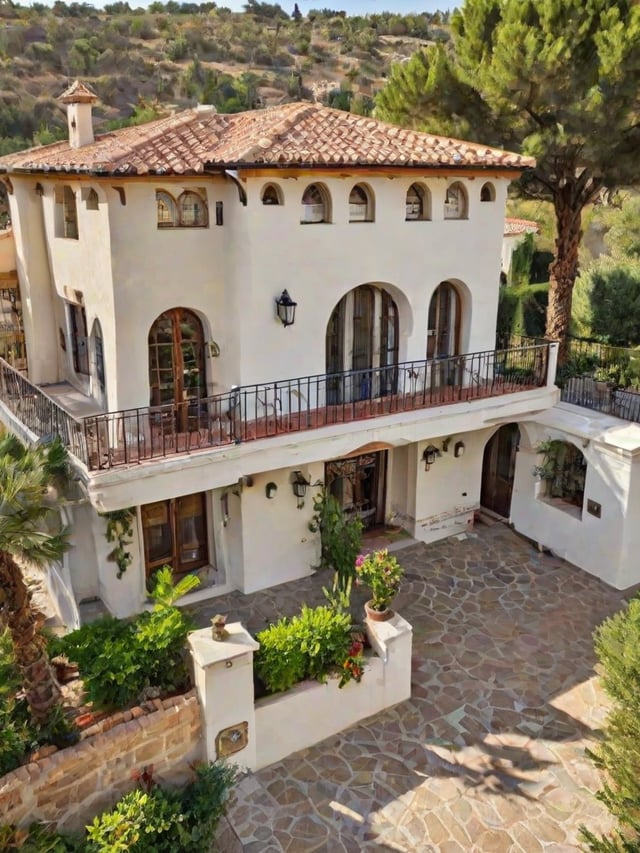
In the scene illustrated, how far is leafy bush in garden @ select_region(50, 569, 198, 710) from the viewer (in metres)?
9.37

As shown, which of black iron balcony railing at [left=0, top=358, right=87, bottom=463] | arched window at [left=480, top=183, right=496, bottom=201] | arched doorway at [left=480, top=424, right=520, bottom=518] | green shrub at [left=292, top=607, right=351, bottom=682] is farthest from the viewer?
arched doorway at [left=480, top=424, right=520, bottom=518]

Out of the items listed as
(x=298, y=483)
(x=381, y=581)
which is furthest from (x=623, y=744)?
(x=298, y=483)

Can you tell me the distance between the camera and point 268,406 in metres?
13.4

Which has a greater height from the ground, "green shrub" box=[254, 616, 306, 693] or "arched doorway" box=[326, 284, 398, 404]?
"arched doorway" box=[326, 284, 398, 404]

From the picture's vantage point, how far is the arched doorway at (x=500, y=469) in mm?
17219

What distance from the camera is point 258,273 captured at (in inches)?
493

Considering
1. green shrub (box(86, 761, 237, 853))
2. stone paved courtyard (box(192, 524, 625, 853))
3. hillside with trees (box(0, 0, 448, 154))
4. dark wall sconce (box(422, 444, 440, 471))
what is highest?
hillside with trees (box(0, 0, 448, 154))

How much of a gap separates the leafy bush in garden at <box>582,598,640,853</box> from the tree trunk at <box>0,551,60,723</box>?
681 centimetres

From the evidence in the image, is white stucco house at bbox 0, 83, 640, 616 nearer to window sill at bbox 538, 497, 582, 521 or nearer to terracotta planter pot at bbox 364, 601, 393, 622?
window sill at bbox 538, 497, 582, 521

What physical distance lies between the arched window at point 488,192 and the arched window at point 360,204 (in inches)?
111

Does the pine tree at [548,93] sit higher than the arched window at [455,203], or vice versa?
the pine tree at [548,93]

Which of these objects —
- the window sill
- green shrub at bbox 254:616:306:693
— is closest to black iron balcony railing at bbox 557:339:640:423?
the window sill

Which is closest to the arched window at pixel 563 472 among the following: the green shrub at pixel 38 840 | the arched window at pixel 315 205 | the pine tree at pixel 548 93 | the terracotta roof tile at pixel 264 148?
the pine tree at pixel 548 93

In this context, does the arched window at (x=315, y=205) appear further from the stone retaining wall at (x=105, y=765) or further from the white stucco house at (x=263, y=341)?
the stone retaining wall at (x=105, y=765)
